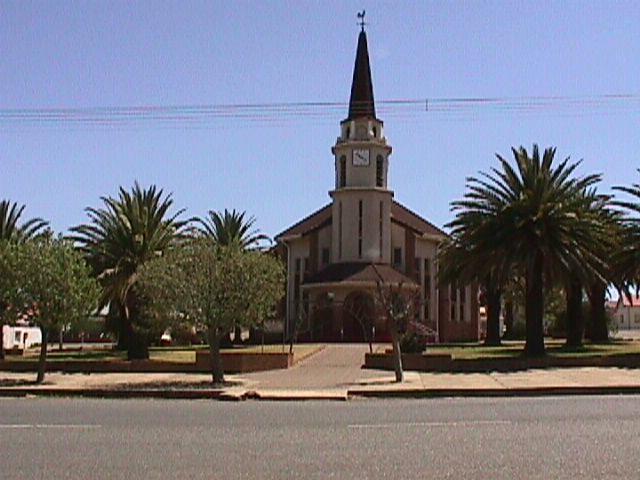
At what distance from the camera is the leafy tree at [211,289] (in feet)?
88.3

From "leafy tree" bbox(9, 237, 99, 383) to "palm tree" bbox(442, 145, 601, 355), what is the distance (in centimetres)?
1521

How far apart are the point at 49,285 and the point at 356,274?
31154mm

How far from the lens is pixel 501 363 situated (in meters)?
32.7

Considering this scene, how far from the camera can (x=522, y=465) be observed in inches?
419

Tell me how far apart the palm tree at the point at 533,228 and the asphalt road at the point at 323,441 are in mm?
16737

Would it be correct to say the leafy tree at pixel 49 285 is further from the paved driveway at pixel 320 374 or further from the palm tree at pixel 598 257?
the palm tree at pixel 598 257

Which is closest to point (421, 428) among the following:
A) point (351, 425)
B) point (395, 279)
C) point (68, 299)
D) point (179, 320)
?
point (351, 425)

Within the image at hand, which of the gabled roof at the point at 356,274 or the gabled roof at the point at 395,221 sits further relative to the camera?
the gabled roof at the point at 395,221

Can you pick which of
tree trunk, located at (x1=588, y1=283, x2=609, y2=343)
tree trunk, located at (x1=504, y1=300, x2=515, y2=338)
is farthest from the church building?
tree trunk, located at (x1=588, y1=283, x2=609, y2=343)

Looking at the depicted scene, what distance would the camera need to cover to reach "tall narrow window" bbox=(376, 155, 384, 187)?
60103 millimetres

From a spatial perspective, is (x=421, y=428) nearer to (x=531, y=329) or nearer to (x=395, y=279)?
(x=531, y=329)

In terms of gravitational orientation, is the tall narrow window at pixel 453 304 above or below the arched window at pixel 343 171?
below

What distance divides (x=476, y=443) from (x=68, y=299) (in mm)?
17900

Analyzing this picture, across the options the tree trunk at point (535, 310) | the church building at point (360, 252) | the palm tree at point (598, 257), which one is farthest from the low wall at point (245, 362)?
the church building at point (360, 252)
